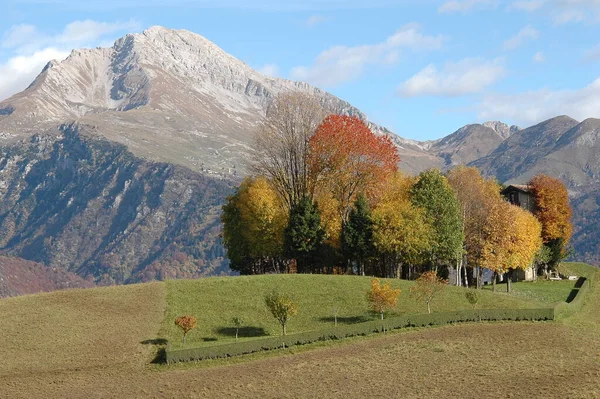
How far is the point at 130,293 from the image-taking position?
103 metres

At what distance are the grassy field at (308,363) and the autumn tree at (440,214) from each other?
2625 centimetres

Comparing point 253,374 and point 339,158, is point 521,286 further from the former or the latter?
point 253,374

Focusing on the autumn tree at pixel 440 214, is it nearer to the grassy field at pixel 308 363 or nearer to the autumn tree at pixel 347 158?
the autumn tree at pixel 347 158

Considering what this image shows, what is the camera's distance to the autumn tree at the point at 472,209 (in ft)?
412

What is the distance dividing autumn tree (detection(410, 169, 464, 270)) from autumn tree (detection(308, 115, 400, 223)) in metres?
6.29

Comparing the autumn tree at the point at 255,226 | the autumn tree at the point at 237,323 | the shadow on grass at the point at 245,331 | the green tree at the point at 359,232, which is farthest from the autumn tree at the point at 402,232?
the shadow on grass at the point at 245,331

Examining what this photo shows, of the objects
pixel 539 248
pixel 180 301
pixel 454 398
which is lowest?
pixel 454 398

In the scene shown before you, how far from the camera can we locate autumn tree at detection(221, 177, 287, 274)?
128 meters

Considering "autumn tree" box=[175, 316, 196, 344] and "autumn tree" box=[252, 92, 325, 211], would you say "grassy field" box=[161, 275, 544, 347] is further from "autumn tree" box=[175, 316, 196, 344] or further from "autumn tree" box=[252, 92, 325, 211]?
"autumn tree" box=[252, 92, 325, 211]

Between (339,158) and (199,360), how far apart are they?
4998 cm

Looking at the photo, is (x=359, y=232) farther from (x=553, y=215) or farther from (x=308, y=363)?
(x=553, y=215)

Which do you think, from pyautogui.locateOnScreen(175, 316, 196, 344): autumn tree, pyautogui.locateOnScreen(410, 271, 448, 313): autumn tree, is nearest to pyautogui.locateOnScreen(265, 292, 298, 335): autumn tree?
pyautogui.locateOnScreen(175, 316, 196, 344): autumn tree

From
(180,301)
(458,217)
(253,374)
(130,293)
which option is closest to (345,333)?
(253,374)

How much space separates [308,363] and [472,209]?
65.3 meters
